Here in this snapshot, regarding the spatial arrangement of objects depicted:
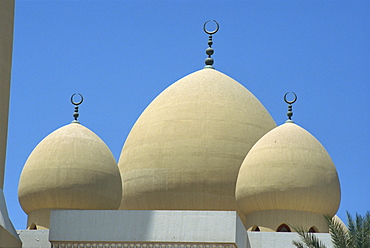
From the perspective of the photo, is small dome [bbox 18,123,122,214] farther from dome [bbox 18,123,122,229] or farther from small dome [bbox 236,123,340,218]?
small dome [bbox 236,123,340,218]

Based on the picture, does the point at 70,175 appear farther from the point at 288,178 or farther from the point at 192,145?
the point at 288,178

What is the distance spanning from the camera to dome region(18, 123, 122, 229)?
19703 mm

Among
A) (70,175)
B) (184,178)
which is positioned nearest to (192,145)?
(184,178)

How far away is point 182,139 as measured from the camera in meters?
21.1

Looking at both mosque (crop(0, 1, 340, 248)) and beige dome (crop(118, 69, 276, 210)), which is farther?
beige dome (crop(118, 69, 276, 210))

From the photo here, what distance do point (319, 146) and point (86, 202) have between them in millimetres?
4926

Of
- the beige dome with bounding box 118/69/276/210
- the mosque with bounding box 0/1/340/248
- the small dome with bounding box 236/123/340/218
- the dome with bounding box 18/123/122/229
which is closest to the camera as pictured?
the mosque with bounding box 0/1/340/248

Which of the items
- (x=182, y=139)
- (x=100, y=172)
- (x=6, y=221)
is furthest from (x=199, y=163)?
(x=6, y=221)

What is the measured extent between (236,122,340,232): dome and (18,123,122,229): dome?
2.76 metres

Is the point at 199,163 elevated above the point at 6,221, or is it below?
above

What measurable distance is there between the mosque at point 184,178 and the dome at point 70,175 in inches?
1.0

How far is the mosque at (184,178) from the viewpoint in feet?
57.5

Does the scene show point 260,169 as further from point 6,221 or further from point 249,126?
point 6,221

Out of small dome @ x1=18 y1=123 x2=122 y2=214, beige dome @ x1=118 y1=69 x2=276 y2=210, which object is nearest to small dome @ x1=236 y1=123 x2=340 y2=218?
beige dome @ x1=118 y1=69 x2=276 y2=210
